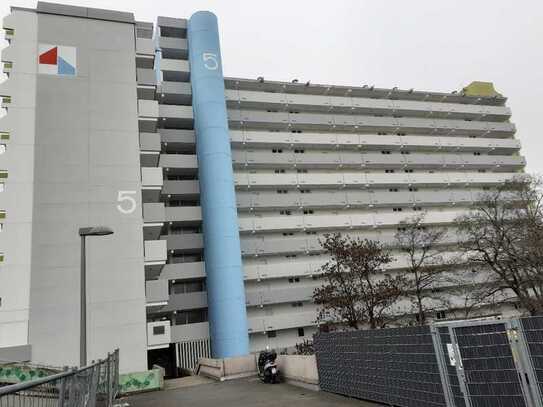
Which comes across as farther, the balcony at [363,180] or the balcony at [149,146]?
the balcony at [363,180]

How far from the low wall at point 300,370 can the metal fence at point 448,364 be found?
2145mm

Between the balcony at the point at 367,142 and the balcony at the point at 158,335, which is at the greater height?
the balcony at the point at 367,142

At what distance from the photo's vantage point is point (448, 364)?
891 centimetres

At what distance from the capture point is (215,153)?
38.7 metres

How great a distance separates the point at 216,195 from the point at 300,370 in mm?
22303

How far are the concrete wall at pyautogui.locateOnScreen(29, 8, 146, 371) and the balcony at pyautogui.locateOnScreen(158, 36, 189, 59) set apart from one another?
24.4 feet

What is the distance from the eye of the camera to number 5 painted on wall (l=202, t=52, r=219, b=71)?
4047cm

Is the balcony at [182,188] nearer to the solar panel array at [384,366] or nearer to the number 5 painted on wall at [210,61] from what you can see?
the number 5 painted on wall at [210,61]

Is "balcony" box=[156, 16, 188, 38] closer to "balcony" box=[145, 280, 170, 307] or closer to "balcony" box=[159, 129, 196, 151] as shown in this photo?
"balcony" box=[159, 129, 196, 151]

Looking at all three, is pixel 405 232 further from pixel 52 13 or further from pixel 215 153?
pixel 52 13

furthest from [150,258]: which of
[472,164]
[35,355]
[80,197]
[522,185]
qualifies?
[472,164]

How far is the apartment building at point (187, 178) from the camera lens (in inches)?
1145

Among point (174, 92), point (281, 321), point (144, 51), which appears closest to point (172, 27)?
point (174, 92)

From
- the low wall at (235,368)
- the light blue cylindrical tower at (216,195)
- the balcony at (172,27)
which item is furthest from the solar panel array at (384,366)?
the balcony at (172,27)
